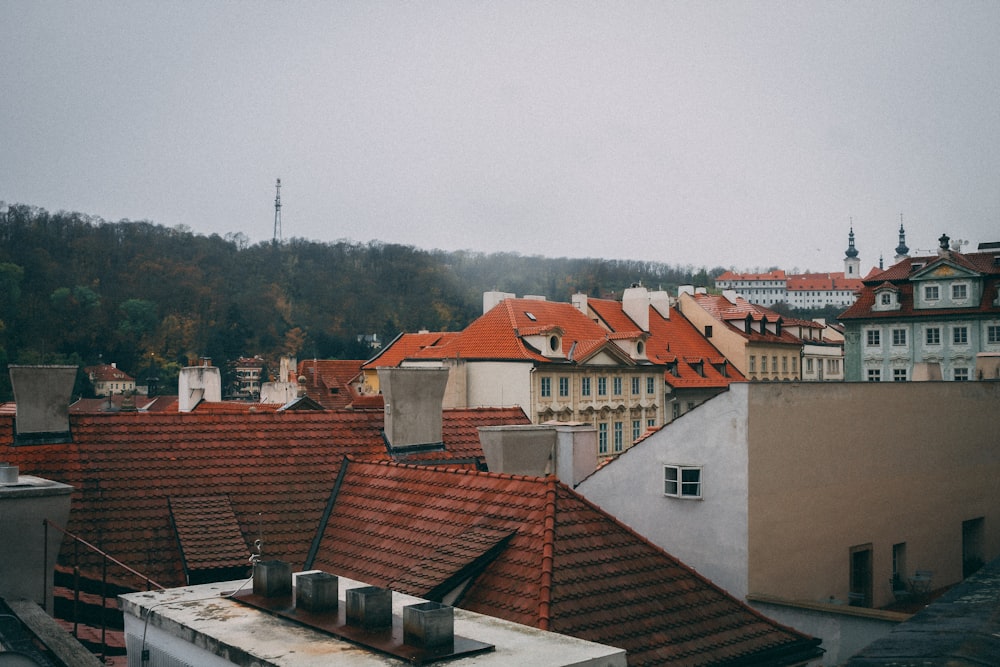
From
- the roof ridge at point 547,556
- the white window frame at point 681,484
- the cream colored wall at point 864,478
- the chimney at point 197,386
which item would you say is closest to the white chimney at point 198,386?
the chimney at point 197,386

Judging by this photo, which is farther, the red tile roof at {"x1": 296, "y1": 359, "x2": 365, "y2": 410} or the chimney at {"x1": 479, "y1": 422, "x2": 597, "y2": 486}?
the red tile roof at {"x1": 296, "y1": 359, "x2": 365, "y2": 410}

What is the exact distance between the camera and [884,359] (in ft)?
166

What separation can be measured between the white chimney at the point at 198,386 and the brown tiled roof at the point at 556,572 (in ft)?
102

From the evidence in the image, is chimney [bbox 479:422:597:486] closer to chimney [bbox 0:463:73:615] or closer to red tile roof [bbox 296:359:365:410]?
chimney [bbox 0:463:73:615]

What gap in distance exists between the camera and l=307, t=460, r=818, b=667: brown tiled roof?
8.96m

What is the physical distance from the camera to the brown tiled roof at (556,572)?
8.96 meters

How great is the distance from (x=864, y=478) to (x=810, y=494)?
1655mm

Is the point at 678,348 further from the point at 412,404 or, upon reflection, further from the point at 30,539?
the point at 30,539

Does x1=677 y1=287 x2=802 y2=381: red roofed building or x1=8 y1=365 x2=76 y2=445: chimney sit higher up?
x1=677 y1=287 x2=802 y2=381: red roofed building

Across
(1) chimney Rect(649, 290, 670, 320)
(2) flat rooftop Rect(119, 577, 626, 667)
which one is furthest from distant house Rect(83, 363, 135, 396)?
(2) flat rooftop Rect(119, 577, 626, 667)

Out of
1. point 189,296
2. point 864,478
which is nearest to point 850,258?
point 189,296

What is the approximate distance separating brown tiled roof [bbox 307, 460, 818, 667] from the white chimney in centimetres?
3100

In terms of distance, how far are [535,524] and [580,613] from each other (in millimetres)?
1378

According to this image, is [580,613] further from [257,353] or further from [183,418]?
[257,353]
